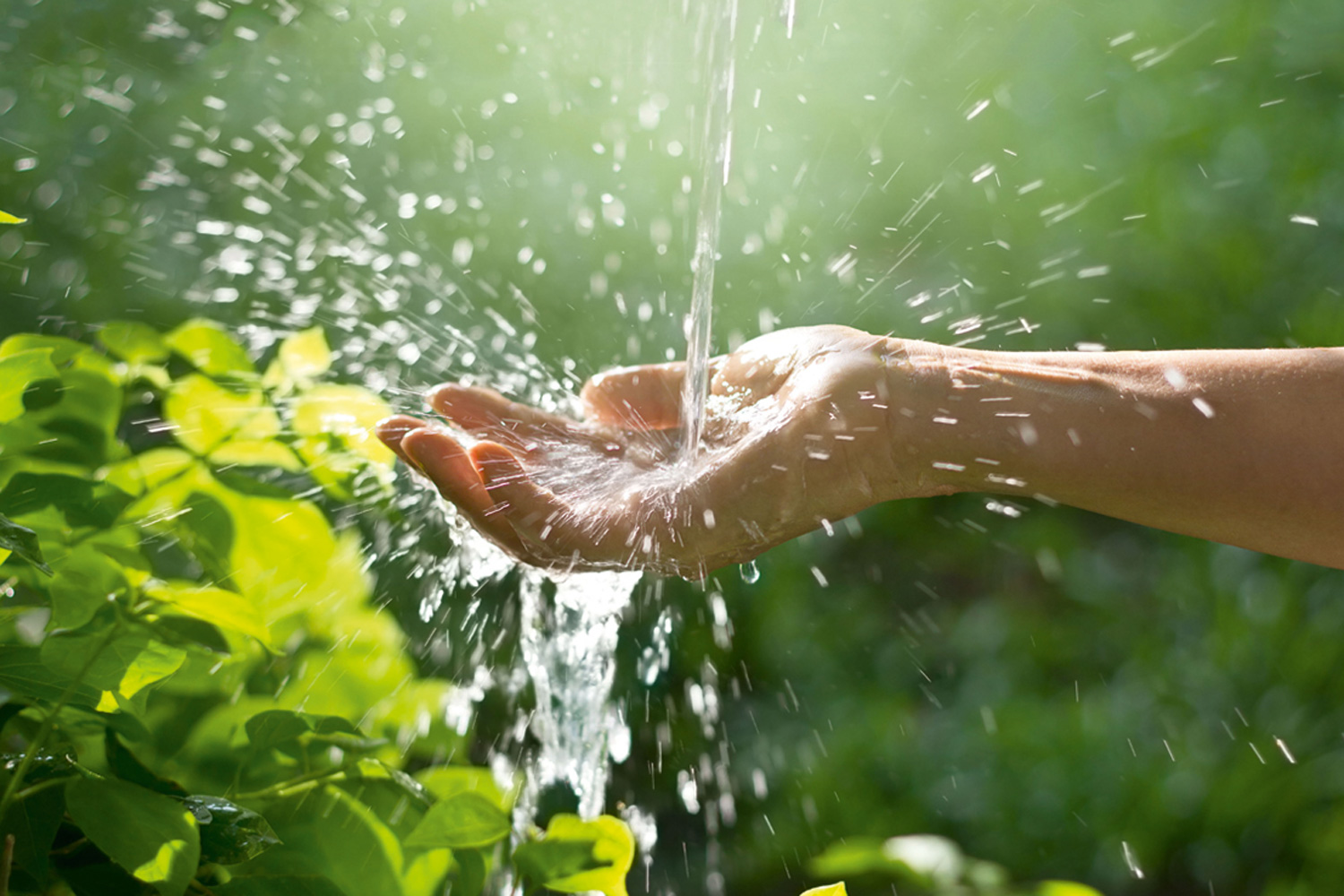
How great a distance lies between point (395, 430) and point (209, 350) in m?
0.14

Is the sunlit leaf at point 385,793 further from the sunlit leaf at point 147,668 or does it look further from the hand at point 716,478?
the hand at point 716,478

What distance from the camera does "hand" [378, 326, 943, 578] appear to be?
0.76m

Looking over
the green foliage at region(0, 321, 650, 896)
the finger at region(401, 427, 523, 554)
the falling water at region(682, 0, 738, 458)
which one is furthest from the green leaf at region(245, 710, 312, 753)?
the falling water at region(682, 0, 738, 458)

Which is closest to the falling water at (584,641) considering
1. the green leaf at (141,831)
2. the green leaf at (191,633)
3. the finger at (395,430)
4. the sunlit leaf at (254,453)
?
the finger at (395,430)

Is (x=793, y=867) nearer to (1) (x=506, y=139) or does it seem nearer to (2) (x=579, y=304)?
(2) (x=579, y=304)

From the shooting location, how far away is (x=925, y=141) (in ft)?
5.23

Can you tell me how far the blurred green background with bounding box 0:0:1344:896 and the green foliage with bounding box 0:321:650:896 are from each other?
0.72 meters

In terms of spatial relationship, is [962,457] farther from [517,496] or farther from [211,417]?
[211,417]

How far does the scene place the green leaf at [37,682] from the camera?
1.32ft

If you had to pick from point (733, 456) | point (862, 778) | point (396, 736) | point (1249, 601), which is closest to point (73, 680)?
point (396, 736)

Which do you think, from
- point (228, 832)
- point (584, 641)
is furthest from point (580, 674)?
point (228, 832)

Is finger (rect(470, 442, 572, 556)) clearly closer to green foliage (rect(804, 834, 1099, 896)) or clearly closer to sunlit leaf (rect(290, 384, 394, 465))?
sunlit leaf (rect(290, 384, 394, 465))

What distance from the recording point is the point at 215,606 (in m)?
0.47

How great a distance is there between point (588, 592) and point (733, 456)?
0.35 m
